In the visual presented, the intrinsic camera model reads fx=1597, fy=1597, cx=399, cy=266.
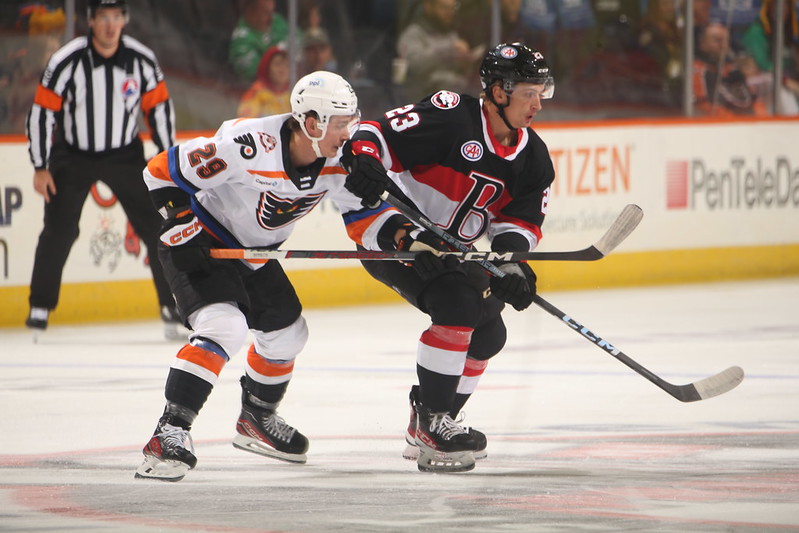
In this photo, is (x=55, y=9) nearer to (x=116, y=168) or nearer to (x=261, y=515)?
(x=116, y=168)

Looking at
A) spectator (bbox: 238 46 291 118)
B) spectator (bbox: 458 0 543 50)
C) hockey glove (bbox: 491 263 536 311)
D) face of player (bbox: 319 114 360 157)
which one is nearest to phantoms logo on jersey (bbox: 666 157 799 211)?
spectator (bbox: 458 0 543 50)

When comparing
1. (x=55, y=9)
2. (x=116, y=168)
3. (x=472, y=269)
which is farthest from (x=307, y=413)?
(x=55, y=9)

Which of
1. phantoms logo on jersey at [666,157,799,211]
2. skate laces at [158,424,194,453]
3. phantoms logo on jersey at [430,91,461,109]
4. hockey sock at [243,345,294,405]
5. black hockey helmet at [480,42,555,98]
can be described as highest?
black hockey helmet at [480,42,555,98]

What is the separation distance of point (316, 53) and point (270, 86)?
0.34 m

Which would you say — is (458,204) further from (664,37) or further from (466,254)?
(664,37)

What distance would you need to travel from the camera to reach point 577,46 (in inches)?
384

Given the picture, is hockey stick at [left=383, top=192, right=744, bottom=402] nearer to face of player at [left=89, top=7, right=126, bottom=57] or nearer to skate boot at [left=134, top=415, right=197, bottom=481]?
skate boot at [left=134, top=415, right=197, bottom=481]

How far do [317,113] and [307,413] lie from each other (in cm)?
148

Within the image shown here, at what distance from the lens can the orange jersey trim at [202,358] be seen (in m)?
3.91

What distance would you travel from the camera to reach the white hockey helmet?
3928 millimetres

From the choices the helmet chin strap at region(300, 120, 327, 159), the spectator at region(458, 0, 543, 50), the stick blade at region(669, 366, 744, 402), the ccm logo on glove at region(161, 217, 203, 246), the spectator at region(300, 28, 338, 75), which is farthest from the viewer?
the spectator at region(458, 0, 543, 50)

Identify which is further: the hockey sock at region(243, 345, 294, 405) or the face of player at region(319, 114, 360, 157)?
the hockey sock at region(243, 345, 294, 405)

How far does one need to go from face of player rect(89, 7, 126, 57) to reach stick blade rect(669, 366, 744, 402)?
11.3ft

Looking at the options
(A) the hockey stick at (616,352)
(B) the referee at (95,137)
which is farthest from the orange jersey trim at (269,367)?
(B) the referee at (95,137)
